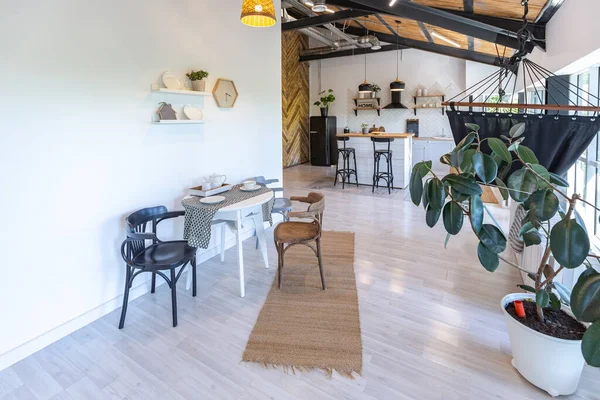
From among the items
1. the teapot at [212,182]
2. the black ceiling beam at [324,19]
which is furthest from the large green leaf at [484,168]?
the black ceiling beam at [324,19]

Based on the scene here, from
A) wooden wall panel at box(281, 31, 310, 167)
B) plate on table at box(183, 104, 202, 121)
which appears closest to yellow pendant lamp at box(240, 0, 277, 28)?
plate on table at box(183, 104, 202, 121)

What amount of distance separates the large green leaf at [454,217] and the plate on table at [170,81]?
8.31 feet

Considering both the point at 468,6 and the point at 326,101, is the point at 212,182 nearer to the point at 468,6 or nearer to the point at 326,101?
the point at 468,6

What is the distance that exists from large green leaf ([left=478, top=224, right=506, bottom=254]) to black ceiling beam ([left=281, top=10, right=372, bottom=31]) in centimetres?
488

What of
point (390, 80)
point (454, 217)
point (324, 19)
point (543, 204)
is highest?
point (324, 19)

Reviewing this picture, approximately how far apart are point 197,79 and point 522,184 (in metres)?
2.85

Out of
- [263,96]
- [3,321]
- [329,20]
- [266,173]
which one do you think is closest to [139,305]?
[3,321]

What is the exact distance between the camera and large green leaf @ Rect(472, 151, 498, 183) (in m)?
1.65

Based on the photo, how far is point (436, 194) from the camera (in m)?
1.80

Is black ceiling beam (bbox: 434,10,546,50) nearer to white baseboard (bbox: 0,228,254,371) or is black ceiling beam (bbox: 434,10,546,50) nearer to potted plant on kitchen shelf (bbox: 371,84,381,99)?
white baseboard (bbox: 0,228,254,371)

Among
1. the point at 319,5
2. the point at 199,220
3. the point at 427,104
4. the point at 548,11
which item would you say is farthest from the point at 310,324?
the point at 427,104

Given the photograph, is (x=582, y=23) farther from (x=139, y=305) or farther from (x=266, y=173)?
(x=139, y=305)

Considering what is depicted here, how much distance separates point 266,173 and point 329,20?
3631 millimetres

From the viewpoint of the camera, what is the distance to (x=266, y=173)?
4.54 m
